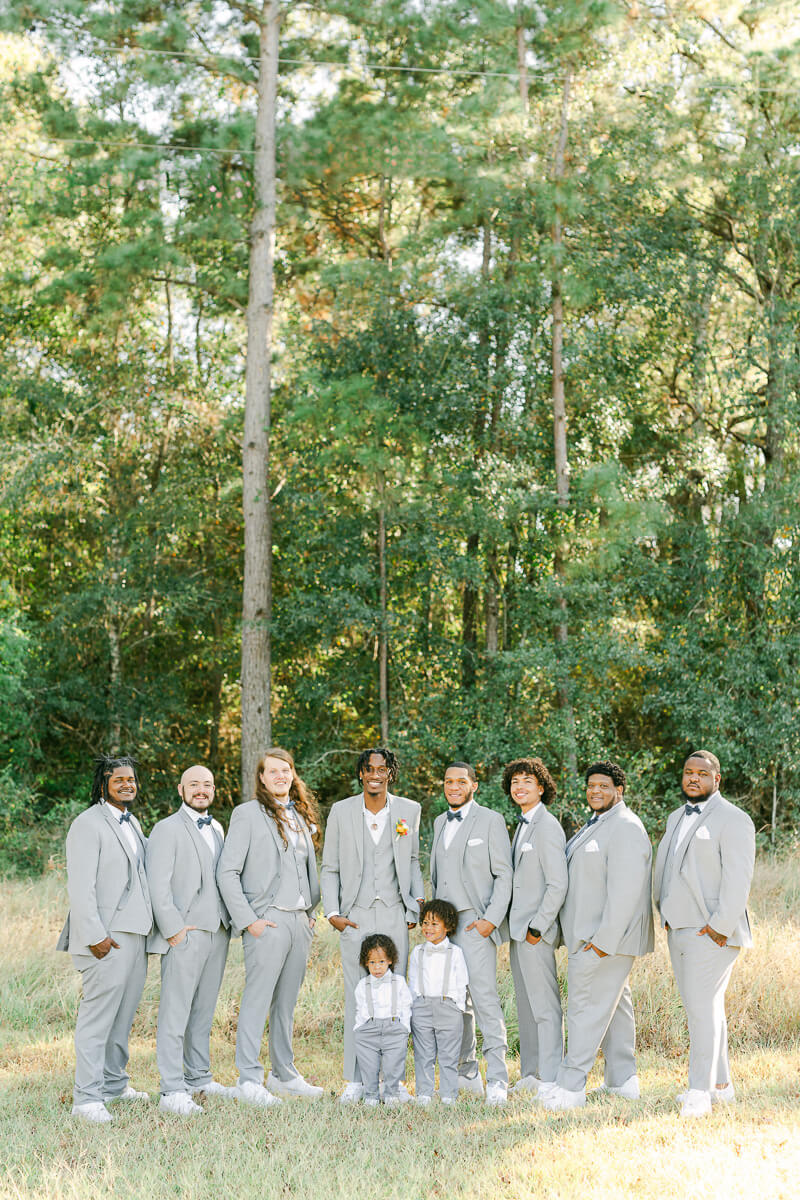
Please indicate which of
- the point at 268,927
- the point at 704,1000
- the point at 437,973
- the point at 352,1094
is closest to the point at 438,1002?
the point at 437,973

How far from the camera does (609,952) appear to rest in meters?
6.74

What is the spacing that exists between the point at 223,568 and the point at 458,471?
19.5 ft

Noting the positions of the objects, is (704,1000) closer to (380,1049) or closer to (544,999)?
(544,999)

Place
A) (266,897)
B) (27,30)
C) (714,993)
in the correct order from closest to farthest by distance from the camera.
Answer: (714,993) → (266,897) → (27,30)

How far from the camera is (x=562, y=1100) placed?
662 cm

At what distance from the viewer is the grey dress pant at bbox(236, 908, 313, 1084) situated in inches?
277

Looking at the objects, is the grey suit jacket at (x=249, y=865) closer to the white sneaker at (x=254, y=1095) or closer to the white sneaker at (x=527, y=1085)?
the white sneaker at (x=254, y=1095)

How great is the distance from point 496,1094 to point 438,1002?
580 millimetres

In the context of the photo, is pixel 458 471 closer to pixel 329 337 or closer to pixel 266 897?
pixel 329 337

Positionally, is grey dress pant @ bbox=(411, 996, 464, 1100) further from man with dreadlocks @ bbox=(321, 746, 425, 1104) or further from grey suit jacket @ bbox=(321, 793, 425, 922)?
grey suit jacket @ bbox=(321, 793, 425, 922)

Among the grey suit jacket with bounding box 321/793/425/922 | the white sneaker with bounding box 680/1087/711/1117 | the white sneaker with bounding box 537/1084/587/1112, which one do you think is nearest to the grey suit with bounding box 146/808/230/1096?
the grey suit jacket with bounding box 321/793/425/922

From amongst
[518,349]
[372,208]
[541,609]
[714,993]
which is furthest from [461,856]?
[372,208]

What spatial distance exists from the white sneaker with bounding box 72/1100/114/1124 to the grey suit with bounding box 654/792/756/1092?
3.07 metres

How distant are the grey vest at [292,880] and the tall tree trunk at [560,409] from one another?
26.8 ft
